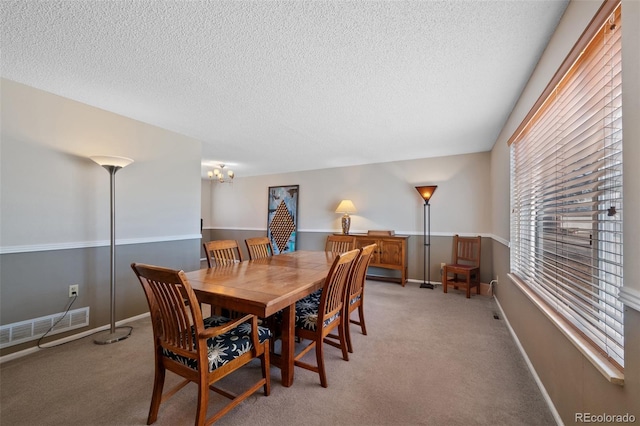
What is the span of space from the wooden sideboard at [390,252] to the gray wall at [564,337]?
210cm

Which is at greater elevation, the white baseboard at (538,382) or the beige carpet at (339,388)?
the white baseboard at (538,382)

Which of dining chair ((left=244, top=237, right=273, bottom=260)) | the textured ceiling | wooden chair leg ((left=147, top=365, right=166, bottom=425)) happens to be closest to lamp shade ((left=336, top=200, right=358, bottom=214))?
the textured ceiling

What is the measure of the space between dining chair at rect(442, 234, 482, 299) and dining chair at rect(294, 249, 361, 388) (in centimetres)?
257

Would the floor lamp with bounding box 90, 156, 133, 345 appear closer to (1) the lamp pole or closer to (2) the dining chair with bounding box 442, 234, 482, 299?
(2) the dining chair with bounding box 442, 234, 482, 299

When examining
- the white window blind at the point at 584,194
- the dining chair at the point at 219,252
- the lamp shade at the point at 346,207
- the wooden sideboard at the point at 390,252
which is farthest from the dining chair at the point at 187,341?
the lamp shade at the point at 346,207

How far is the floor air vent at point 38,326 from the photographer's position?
7.08 feet

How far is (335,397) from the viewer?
171 cm

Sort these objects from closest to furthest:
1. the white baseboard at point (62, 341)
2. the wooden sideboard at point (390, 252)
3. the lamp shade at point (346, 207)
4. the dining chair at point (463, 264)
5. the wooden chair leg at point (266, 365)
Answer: the wooden chair leg at point (266, 365) < the white baseboard at point (62, 341) < the dining chair at point (463, 264) < the wooden sideboard at point (390, 252) < the lamp shade at point (346, 207)

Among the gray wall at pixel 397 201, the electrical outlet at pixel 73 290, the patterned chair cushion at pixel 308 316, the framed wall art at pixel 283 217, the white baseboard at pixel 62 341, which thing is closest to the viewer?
the patterned chair cushion at pixel 308 316

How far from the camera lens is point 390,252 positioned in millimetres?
4652

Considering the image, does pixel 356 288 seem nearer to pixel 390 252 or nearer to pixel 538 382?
pixel 538 382

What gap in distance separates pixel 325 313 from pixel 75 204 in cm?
261

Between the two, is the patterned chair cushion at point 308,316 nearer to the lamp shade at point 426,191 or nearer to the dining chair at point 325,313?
the dining chair at point 325,313

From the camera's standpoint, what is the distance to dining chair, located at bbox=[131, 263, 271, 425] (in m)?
1.28
